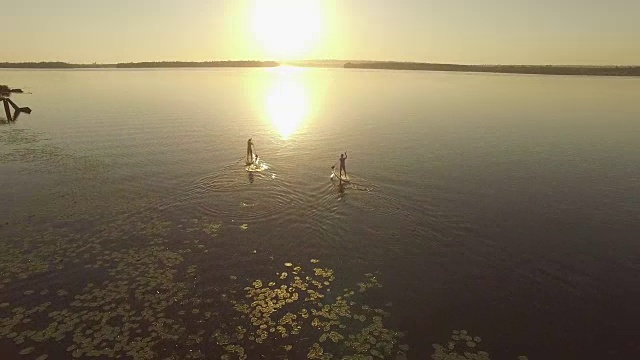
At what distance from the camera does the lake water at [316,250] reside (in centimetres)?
1666

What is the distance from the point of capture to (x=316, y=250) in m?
23.7

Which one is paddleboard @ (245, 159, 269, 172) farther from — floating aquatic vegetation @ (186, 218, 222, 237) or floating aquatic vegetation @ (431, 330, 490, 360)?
floating aquatic vegetation @ (431, 330, 490, 360)

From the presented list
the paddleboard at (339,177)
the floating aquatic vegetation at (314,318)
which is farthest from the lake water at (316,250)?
the paddleboard at (339,177)

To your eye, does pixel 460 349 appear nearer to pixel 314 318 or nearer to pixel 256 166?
pixel 314 318

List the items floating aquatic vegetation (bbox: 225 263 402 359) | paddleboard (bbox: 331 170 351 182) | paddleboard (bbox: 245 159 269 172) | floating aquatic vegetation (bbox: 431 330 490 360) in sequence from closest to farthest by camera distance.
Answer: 1. floating aquatic vegetation (bbox: 431 330 490 360)
2. floating aquatic vegetation (bbox: 225 263 402 359)
3. paddleboard (bbox: 331 170 351 182)
4. paddleboard (bbox: 245 159 269 172)

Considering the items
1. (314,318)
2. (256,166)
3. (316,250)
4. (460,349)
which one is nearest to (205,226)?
(316,250)

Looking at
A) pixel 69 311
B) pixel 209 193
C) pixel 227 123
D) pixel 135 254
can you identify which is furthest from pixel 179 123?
pixel 69 311

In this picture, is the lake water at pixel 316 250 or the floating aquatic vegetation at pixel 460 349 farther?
the lake water at pixel 316 250

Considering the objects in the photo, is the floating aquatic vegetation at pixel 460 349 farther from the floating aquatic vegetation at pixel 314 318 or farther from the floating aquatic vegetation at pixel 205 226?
the floating aquatic vegetation at pixel 205 226

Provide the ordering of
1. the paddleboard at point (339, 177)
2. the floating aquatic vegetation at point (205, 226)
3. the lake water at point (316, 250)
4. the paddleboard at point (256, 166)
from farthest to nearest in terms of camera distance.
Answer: the paddleboard at point (256, 166)
the paddleboard at point (339, 177)
the floating aquatic vegetation at point (205, 226)
the lake water at point (316, 250)

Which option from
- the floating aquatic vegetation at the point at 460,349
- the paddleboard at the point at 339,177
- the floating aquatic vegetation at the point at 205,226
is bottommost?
the floating aquatic vegetation at the point at 460,349

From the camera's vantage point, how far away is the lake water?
656 inches

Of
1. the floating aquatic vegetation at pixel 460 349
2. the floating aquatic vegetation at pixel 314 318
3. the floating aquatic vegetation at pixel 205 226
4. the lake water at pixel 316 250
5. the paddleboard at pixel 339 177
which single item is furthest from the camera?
the paddleboard at pixel 339 177

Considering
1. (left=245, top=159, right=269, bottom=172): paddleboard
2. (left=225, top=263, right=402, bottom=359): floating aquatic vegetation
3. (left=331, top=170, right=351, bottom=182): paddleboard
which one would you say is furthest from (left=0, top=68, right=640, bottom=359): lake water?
(left=331, top=170, right=351, bottom=182): paddleboard
